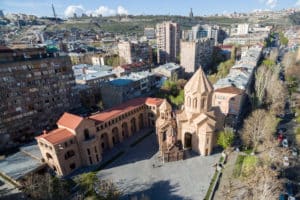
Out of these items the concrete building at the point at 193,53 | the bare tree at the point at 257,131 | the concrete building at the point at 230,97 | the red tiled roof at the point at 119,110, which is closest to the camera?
the bare tree at the point at 257,131

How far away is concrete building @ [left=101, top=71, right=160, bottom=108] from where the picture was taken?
67.3m

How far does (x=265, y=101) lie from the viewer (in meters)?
64.7

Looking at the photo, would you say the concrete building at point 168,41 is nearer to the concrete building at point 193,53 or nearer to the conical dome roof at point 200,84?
the concrete building at point 193,53

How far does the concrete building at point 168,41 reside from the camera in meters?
119

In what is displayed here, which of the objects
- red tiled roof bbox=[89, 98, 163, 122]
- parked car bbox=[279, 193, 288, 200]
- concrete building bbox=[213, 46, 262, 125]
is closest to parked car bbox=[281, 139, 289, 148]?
concrete building bbox=[213, 46, 262, 125]

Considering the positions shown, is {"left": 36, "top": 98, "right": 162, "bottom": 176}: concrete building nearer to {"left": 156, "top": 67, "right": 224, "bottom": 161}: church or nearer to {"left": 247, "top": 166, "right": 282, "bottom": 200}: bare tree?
{"left": 156, "top": 67, "right": 224, "bottom": 161}: church

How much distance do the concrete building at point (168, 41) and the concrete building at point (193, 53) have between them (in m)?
18.0

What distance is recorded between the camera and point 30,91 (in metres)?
50.5

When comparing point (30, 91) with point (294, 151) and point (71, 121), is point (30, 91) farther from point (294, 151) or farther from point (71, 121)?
point (294, 151)

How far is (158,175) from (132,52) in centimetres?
8369

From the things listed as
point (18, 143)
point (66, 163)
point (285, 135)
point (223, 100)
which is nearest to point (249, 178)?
point (285, 135)

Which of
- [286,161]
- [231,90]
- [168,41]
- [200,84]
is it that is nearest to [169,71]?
[231,90]

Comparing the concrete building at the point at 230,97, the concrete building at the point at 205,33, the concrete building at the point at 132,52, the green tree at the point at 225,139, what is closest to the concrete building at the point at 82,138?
the green tree at the point at 225,139

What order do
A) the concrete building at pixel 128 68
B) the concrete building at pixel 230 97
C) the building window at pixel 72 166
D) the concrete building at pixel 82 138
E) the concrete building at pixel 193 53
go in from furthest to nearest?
the concrete building at pixel 193 53, the concrete building at pixel 128 68, the concrete building at pixel 230 97, the building window at pixel 72 166, the concrete building at pixel 82 138
